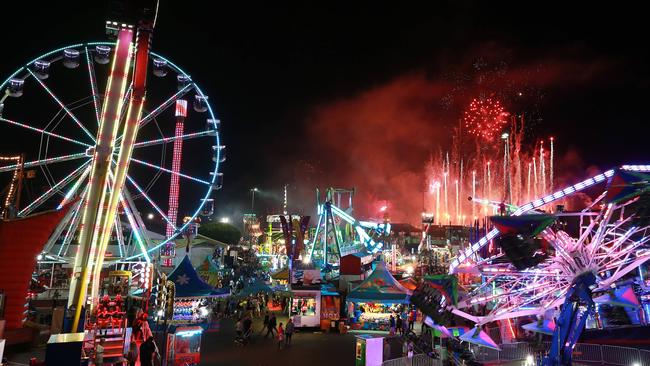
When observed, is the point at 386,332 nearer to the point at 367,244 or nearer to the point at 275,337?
the point at 275,337

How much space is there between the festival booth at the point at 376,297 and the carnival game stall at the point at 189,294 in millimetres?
6769

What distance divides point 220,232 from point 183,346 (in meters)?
60.1

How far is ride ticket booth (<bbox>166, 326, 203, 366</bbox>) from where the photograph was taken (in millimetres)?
13023

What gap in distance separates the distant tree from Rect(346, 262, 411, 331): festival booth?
50.5 metres

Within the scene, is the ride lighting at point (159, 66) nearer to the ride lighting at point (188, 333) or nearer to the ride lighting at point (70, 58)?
the ride lighting at point (70, 58)

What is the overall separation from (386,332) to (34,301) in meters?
18.5

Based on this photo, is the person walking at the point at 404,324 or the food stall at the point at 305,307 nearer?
the person walking at the point at 404,324

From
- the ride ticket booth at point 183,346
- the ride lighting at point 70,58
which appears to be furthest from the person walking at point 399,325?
the ride lighting at point 70,58

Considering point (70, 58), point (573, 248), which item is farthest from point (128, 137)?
point (573, 248)

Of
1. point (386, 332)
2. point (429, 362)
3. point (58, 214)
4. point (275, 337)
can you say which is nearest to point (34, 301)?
point (58, 214)

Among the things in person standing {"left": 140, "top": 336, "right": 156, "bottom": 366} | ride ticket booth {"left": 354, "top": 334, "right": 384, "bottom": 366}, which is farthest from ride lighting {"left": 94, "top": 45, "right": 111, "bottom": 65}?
ride ticket booth {"left": 354, "top": 334, "right": 384, "bottom": 366}

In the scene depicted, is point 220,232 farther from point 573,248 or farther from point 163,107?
point 573,248

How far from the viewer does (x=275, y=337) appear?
64.0 ft

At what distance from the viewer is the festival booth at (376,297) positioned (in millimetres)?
20719
